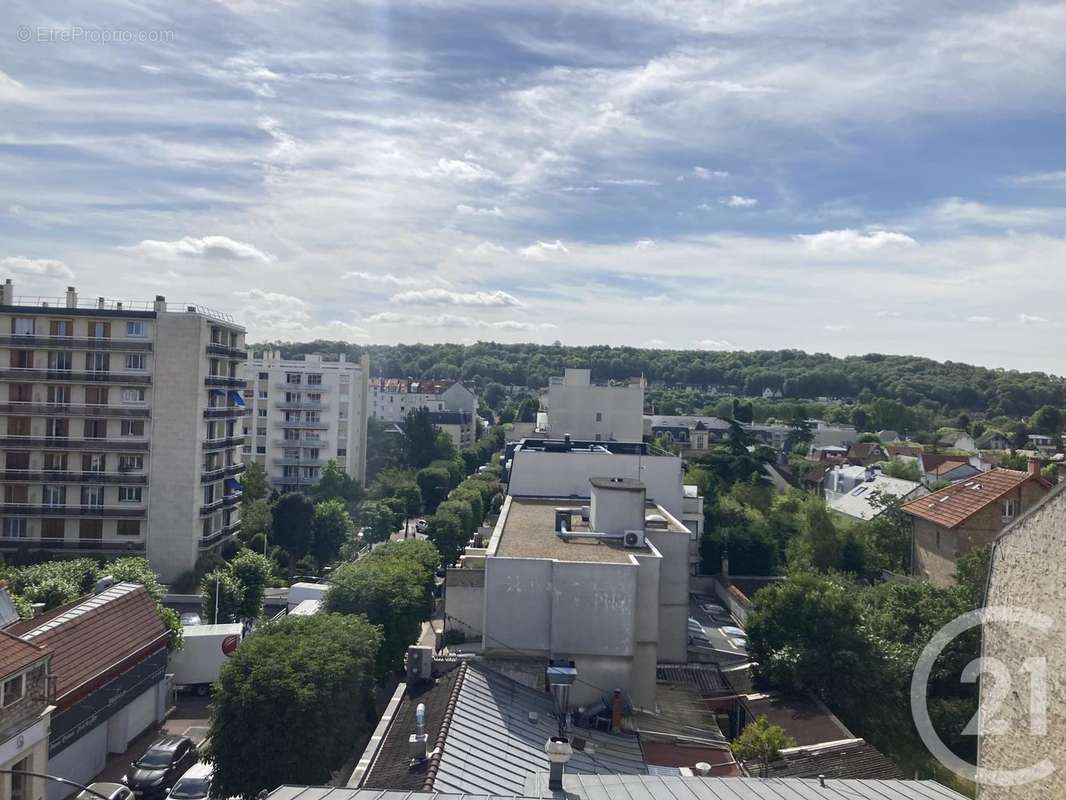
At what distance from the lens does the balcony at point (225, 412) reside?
3897 centimetres

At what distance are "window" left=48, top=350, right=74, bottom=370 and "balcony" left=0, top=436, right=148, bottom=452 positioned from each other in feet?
10.9

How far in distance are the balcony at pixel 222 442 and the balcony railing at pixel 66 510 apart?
13.6 ft

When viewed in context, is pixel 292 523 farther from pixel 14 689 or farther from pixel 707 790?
pixel 707 790

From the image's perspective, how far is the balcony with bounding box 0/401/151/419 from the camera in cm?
3634

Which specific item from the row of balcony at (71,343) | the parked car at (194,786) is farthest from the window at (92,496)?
the parked car at (194,786)

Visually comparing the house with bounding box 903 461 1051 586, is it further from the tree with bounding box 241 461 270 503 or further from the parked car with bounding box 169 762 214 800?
the tree with bounding box 241 461 270 503

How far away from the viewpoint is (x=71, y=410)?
36781 mm

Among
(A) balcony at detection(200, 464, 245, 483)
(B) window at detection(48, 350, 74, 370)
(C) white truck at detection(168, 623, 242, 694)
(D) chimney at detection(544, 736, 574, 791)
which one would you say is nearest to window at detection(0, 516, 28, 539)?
(B) window at detection(48, 350, 74, 370)

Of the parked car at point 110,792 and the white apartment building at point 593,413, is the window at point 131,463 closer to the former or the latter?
the parked car at point 110,792

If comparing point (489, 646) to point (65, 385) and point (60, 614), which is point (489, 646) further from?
point (65, 385)

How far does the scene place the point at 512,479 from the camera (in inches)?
1334

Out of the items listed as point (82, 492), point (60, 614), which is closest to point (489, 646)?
point (60, 614)

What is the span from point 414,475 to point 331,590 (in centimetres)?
3739

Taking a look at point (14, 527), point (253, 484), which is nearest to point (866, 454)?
point (253, 484)
